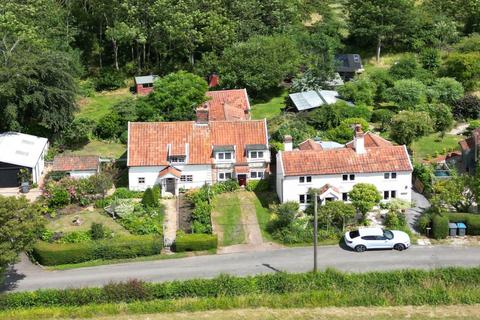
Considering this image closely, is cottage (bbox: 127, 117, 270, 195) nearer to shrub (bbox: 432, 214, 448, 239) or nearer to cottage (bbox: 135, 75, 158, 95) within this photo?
shrub (bbox: 432, 214, 448, 239)

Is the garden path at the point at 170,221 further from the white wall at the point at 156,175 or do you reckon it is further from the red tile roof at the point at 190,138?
the red tile roof at the point at 190,138

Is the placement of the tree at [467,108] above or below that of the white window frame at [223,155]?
above

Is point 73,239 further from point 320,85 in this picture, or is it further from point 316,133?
point 320,85

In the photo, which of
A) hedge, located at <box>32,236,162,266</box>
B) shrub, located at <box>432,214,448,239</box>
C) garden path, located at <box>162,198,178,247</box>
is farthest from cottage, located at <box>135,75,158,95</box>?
shrub, located at <box>432,214,448,239</box>

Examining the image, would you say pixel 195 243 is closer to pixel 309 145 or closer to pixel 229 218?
pixel 229 218

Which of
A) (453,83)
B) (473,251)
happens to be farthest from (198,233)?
(453,83)

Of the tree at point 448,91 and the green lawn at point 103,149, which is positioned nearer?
the green lawn at point 103,149

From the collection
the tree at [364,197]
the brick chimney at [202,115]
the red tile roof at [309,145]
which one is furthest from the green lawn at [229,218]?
the tree at [364,197]

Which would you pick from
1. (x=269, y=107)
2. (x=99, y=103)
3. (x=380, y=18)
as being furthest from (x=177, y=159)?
(x=380, y=18)
